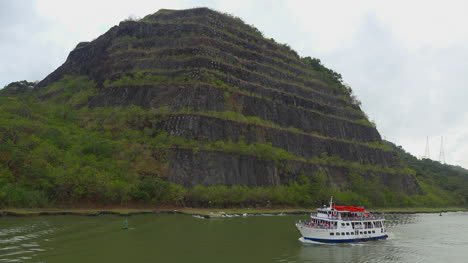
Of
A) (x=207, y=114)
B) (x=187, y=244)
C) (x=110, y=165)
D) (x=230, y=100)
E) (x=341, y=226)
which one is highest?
(x=230, y=100)

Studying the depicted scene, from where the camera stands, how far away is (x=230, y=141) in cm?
7894

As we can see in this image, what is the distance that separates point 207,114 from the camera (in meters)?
80.3

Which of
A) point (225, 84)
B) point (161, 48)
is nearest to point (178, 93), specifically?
point (225, 84)

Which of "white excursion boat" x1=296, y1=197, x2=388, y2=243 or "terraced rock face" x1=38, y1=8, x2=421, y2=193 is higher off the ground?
"terraced rock face" x1=38, y1=8, x2=421, y2=193

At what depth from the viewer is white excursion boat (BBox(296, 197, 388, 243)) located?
41.3m

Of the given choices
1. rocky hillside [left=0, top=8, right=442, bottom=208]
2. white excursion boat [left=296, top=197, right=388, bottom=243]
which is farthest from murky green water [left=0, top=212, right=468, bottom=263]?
rocky hillside [left=0, top=8, right=442, bottom=208]

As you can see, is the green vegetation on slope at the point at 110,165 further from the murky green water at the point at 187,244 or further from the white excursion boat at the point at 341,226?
the white excursion boat at the point at 341,226

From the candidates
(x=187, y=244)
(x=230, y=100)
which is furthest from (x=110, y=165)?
(x=187, y=244)

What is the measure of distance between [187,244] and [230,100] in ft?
185

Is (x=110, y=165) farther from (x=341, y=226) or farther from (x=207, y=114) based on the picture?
(x=341, y=226)

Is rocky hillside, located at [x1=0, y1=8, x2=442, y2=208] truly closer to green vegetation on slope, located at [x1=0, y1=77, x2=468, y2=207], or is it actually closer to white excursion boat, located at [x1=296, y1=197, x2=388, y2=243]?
green vegetation on slope, located at [x1=0, y1=77, x2=468, y2=207]

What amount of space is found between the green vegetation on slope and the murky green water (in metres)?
8.82

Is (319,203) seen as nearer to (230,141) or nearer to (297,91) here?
(230,141)

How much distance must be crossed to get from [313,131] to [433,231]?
157ft
